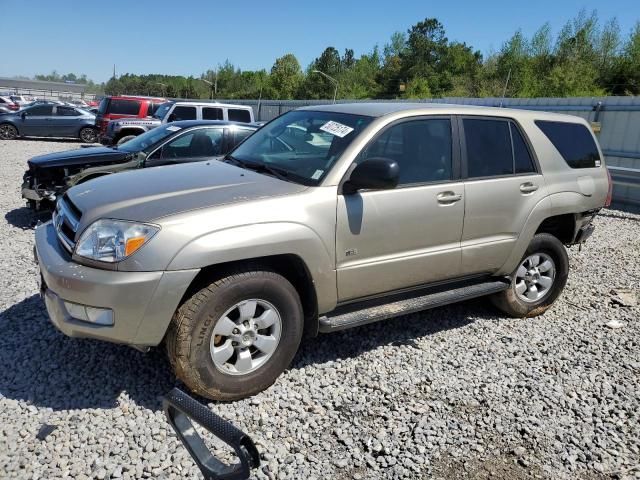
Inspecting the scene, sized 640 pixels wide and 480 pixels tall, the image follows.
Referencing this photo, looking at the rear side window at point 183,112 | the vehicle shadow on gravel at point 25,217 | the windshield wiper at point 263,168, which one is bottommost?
the vehicle shadow on gravel at point 25,217

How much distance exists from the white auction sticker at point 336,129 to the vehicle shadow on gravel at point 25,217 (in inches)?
202

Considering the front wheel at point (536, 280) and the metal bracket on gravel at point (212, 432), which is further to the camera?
the front wheel at point (536, 280)

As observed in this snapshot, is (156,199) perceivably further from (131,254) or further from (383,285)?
(383,285)

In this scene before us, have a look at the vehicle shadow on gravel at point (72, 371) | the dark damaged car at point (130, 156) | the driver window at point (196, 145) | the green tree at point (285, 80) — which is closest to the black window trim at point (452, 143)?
the vehicle shadow on gravel at point (72, 371)

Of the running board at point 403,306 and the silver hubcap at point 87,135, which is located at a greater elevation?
the silver hubcap at point 87,135

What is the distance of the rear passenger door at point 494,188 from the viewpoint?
4.03m

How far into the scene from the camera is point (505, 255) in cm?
431

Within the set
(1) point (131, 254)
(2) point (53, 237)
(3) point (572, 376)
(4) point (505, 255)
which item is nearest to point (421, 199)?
(4) point (505, 255)

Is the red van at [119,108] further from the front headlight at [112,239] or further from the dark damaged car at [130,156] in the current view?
the front headlight at [112,239]

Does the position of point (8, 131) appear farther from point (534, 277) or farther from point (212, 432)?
point (212, 432)

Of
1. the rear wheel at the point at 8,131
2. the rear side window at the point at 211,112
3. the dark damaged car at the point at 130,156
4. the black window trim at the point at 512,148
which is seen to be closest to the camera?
the black window trim at the point at 512,148

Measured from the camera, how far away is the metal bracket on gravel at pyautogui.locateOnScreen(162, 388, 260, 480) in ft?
4.56

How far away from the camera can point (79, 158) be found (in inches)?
287

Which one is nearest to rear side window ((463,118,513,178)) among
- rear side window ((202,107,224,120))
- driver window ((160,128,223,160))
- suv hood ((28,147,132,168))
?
driver window ((160,128,223,160))
